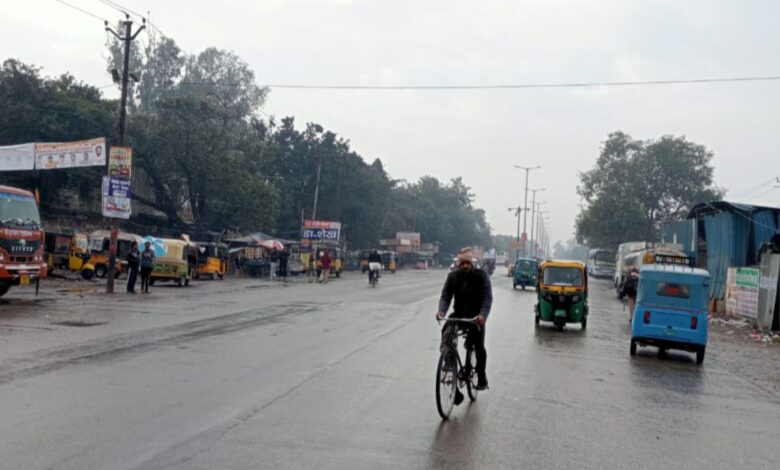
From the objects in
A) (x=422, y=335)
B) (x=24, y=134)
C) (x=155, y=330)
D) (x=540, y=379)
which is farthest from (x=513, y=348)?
(x=24, y=134)

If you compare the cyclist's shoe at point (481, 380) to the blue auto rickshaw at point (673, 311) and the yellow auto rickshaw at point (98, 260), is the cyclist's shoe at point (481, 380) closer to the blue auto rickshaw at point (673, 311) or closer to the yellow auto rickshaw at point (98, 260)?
the blue auto rickshaw at point (673, 311)

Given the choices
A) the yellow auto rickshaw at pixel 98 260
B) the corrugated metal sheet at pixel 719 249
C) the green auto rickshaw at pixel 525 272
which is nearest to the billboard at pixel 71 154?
the yellow auto rickshaw at pixel 98 260

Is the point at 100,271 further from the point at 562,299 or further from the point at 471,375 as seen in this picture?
the point at 471,375

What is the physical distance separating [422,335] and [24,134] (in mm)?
33117

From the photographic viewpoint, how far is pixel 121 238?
36.2 metres

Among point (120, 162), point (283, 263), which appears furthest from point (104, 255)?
point (283, 263)

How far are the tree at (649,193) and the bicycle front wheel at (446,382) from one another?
7146 centimetres

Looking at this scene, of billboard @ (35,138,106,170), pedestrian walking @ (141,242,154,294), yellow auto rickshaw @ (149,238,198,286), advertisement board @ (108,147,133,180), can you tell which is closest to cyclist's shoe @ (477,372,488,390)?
advertisement board @ (108,147,133,180)

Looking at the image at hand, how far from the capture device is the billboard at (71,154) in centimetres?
2539

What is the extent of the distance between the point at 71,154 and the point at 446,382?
74.0ft

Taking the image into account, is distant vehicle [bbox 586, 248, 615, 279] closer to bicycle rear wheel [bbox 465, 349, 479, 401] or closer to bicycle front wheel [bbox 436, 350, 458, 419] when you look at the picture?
bicycle rear wheel [bbox 465, 349, 479, 401]

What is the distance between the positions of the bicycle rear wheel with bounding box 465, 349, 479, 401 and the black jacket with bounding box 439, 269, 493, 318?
50 cm

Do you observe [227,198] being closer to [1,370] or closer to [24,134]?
[24,134]

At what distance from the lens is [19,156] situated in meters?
26.9
